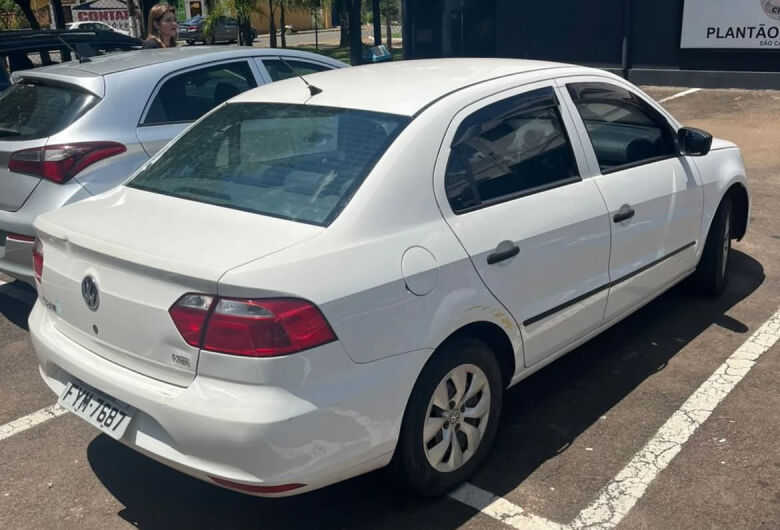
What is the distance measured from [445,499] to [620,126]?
2.52 meters

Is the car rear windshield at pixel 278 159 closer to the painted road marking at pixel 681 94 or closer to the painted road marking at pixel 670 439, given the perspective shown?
the painted road marking at pixel 670 439

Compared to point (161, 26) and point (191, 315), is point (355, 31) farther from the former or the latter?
point (191, 315)

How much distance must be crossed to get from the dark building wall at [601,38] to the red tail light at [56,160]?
1283 centimetres

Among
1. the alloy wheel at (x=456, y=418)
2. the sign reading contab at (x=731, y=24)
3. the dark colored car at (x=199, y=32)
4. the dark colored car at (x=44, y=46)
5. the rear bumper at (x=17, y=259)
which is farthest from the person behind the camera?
the dark colored car at (x=199, y=32)

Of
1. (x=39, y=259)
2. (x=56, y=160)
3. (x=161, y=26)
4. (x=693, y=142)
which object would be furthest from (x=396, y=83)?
(x=161, y=26)

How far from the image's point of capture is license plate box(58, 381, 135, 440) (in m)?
3.03

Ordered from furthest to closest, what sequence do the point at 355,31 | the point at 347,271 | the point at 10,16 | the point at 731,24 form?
the point at 10,16
the point at 355,31
the point at 731,24
the point at 347,271

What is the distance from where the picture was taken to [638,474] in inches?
142

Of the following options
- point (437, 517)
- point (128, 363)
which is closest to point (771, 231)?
point (437, 517)

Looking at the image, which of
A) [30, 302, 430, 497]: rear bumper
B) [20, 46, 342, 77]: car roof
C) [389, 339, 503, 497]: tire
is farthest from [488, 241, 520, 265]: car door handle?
[20, 46, 342, 77]: car roof

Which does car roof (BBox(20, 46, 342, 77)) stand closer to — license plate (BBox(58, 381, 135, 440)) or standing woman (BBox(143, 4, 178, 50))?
standing woman (BBox(143, 4, 178, 50))

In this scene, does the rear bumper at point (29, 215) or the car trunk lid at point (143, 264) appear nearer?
the car trunk lid at point (143, 264)

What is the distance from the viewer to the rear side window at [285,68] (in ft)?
21.0

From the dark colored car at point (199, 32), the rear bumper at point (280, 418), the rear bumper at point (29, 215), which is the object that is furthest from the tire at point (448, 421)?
the dark colored car at point (199, 32)
